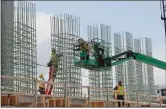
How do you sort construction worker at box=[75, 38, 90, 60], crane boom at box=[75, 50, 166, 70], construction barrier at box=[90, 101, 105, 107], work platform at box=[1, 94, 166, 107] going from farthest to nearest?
crane boom at box=[75, 50, 166, 70], construction worker at box=[75, 38, 90, 60], construction barrier at box=[90, 101, 105, 107], work platform at box=[1, 94, 166, 107]

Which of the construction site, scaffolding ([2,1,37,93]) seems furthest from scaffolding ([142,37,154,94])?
scaffolding ([2,1,37,93])

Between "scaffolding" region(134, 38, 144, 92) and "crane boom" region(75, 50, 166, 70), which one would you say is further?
"scaffolding" region(134, 38, 144, 92)

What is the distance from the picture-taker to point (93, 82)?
2673cm

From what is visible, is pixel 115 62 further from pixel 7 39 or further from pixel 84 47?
pixel 7 39

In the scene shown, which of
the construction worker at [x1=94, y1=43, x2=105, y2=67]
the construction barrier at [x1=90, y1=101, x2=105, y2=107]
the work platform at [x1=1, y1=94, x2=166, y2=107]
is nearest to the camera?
the work platform at [x1=1, y1=94, x2=166, y2=107]

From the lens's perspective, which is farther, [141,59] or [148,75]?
[148,75]

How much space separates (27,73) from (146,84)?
17.0m

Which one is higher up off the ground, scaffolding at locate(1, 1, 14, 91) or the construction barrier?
scaffolding at locate(1, 1, 14, 91)

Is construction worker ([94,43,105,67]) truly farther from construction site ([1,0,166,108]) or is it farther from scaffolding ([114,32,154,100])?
scaffolding ([114,32,154,100])

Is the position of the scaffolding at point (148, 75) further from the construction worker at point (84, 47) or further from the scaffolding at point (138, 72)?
the construction worker at point (84, 47)

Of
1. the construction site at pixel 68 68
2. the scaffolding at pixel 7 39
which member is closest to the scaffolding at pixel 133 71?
the construction site at pixel 68 68

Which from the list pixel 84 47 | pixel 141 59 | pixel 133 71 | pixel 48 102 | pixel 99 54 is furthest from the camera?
pixel 133 71

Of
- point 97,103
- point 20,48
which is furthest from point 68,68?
point 97,103

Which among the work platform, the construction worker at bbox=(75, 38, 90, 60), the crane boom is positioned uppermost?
the construction worker at bbox=(75, 38, 90, 60)
